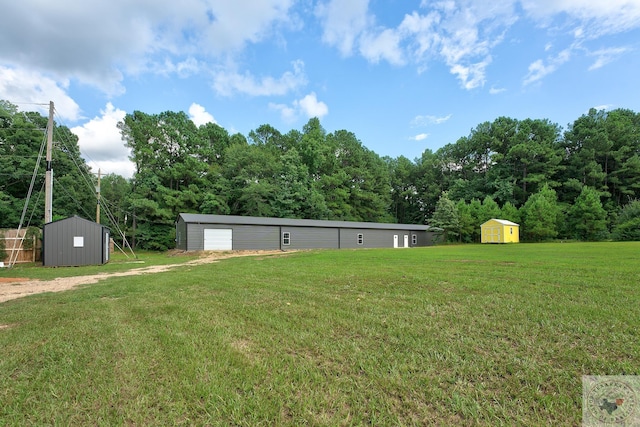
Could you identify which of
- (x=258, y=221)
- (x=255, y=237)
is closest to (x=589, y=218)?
(x=258, y=221)

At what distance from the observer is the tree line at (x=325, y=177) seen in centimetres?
2864

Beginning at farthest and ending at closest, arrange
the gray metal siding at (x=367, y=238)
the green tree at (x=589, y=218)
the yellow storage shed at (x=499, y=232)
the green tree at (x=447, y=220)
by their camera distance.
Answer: the green tree at (x=447, y=220) → the green tree at (x=589, y=218) → the yellow storage shed at (x=499, y=232) → the gray metal siding at (x=367, y=238)

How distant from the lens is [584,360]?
2668 millimetres

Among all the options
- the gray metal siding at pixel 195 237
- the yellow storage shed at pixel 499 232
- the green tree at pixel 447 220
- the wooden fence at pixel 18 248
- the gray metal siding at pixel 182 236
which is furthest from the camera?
the green tree at pixel 447 220

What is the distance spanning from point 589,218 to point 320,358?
138 ft

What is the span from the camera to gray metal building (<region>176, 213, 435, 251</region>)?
2272cm

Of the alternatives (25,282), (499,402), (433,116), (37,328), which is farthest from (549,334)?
(433,116)

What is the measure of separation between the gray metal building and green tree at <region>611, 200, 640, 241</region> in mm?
20825

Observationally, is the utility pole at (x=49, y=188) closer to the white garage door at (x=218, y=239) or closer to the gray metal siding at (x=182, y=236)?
the gray metal siding at (x=182, y=236)

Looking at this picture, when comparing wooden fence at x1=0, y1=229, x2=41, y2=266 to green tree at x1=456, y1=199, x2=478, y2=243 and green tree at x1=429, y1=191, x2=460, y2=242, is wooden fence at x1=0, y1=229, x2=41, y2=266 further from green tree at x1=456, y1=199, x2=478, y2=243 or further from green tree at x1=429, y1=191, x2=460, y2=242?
A: green tree at x1=456, y1=199, x2=478, y2=243

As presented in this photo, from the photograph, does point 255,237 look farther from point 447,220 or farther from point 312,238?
point 447,220

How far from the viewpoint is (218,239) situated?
2323 centimetres

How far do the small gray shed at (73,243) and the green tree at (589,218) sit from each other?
43.9 m

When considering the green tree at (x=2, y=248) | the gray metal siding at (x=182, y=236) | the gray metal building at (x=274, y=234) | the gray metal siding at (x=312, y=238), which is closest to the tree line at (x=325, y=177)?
the gray metal siding at (x=182, y=236)
